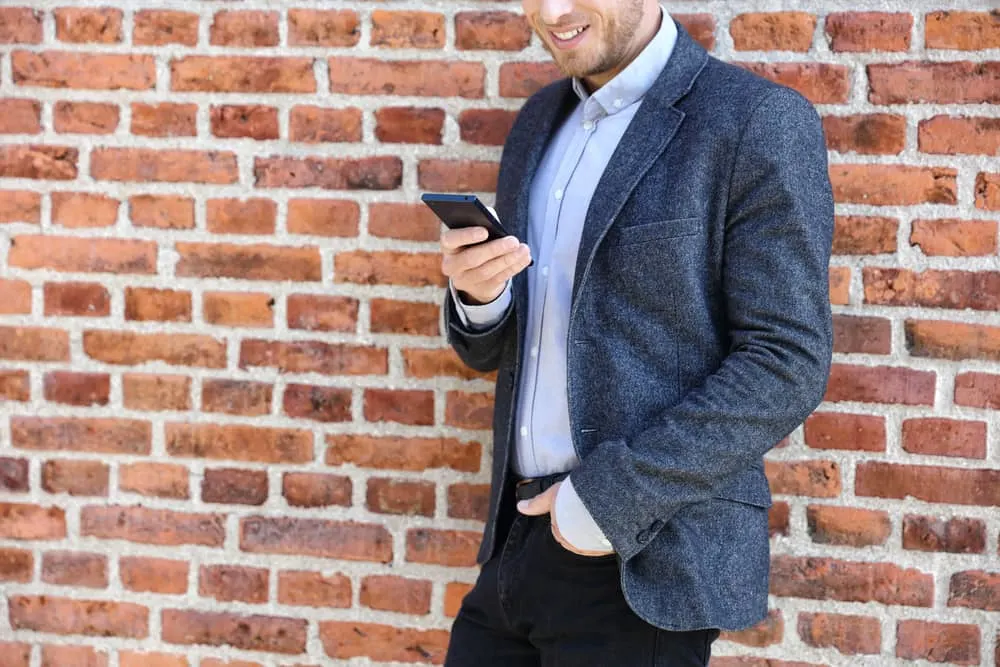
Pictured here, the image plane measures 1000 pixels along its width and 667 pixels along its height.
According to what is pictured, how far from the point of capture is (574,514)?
138 centimetres

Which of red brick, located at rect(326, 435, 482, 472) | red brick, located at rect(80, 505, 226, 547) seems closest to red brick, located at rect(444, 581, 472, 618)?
red brick, located at rect(326, 435, 482, 472)

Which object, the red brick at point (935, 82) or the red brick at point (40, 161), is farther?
the red brick at point (40, 161)

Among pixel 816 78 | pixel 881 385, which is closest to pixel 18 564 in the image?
pixel 881 385

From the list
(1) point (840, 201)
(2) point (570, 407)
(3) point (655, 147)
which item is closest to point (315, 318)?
(2) point (570, 407)

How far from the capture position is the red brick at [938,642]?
6.00 feet

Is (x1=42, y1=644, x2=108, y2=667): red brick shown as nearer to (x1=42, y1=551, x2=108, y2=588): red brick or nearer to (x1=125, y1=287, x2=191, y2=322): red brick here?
(x1=42, y1=551, x2=108, y2=588): red brick

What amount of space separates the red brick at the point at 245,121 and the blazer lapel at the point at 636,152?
83 centimetres

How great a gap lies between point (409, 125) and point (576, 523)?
3.10ft

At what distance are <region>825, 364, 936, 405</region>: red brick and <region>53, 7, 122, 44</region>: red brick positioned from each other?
162 cm

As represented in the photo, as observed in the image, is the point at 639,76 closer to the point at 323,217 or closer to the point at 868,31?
the point at 868,31

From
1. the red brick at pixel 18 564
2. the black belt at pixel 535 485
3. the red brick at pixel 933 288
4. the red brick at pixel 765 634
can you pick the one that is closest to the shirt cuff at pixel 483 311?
the black belt at pixel 535 485

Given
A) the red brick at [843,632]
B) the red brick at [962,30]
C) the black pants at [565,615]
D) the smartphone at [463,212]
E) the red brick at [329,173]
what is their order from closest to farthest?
the smartphone at [463,212]
the black pants at [565,615]
the red brick at [962,30]
the red brick at [843,632]
the red brick at [329,173]

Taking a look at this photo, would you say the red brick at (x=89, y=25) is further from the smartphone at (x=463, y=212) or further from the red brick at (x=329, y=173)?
the smartphone at (x=463, y=212)

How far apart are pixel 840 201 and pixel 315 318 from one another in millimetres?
1070
